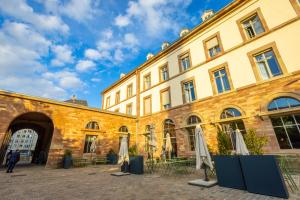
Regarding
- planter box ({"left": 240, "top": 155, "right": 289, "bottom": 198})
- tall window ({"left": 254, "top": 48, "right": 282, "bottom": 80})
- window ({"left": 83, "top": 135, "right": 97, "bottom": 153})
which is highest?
tall window ({"left": 254, "top": 48, "right": 282, "bottom": 80})

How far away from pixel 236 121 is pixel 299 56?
522 centimetres

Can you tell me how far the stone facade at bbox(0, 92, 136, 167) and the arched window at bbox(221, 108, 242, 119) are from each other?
10951 millimetres

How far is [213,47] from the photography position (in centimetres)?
1394

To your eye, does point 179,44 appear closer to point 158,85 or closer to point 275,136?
point 158,85

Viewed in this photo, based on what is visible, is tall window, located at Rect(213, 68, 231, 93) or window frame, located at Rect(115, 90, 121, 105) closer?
tall window, located at Rect(213, 68, 231, 93)

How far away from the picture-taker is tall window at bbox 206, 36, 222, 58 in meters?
13.6

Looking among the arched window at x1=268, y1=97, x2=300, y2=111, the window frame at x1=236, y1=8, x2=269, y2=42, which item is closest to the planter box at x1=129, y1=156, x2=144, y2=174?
the arched window at x1=268, y1=97, x2=300, y2=111

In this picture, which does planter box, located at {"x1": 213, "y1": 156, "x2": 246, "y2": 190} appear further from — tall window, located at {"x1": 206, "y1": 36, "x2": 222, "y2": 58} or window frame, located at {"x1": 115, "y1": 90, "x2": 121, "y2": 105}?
window frame, located at {"x1": 115, "y1": 90, "x2": 121, "y2": 105}

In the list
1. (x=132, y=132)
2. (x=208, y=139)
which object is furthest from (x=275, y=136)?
(x=132, y=132)

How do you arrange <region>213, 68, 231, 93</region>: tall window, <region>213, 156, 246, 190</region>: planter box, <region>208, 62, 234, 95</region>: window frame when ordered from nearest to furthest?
1. <region>213, 156, 246, 190</region>: planter box
2. <region>208, 62, 234, 95</region>: window frame
3. <region>213, 68, 231, 93</region>: tall window

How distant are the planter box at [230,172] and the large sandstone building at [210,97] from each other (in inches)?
208

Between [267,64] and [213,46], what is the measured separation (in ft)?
15.6

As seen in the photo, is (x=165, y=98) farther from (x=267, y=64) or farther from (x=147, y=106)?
(x=267, y=64)

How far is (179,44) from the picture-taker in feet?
55.0
